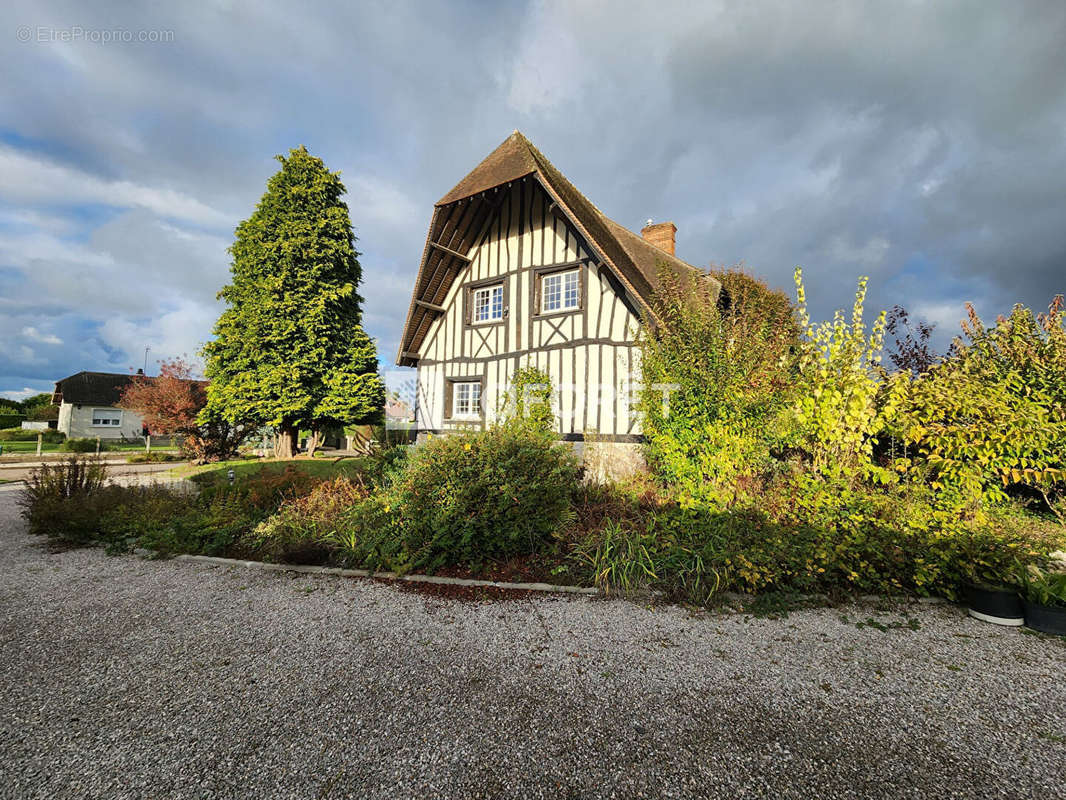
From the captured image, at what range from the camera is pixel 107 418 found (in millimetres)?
28219

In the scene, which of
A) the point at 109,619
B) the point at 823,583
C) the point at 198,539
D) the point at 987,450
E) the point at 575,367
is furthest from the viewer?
the point at 575,367

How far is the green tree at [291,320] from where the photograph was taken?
1331 cm

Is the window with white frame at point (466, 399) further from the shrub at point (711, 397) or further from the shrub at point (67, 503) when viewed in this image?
the shrub at point (67, 503)

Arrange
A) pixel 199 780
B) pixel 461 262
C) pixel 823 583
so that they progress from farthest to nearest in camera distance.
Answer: pixel 461 262, pixel 823 583, pixel 199 780

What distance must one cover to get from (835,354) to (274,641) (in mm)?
5963

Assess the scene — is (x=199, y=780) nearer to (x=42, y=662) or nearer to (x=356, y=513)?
(x=42, y=662)

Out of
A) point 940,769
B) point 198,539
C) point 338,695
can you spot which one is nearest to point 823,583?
point 940,769

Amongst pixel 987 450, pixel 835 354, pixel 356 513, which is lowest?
pixel 356 513

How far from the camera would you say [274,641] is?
Answer: 3.05m

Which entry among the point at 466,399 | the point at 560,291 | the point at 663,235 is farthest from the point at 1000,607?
the point at 663,235

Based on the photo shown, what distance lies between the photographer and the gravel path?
186cm

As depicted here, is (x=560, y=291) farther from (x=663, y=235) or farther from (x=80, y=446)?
(x=80, y=446)

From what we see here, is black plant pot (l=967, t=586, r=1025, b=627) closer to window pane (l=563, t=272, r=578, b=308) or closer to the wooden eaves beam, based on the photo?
window pane (l=563, t=272, r=578, b=308)

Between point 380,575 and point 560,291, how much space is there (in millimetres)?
7092
